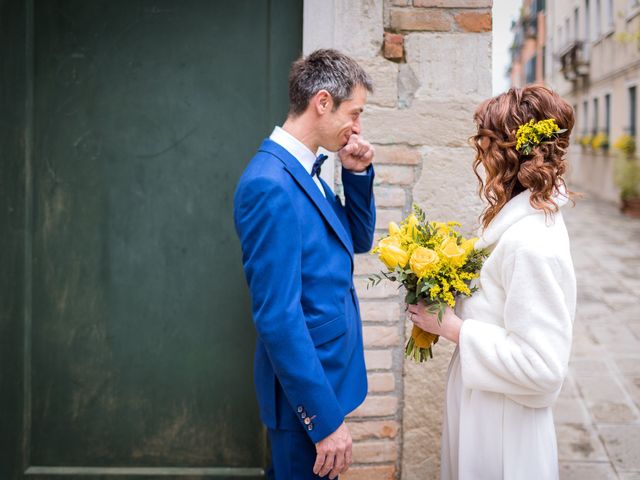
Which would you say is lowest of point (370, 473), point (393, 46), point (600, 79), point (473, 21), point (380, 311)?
point (370, 473)

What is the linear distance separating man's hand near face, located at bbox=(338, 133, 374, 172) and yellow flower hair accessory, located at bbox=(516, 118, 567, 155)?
1.76ft

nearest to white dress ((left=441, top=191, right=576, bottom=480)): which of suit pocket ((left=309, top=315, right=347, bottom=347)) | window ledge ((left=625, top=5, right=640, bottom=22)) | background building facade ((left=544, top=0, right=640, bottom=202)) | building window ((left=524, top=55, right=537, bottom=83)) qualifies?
suit pocket ((left=309, top=315, right=347, bottom=347))

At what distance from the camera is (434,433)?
2963 millimetres

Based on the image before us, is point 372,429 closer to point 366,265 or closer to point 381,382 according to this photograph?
point 381,382

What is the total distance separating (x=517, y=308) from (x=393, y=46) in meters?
1.45

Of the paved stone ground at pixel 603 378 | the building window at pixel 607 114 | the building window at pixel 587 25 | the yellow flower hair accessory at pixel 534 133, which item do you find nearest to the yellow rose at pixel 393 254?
the yellow flower hair accessory at pixel 534 133

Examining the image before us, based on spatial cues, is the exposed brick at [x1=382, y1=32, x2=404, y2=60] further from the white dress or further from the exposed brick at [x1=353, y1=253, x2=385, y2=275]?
the white dress

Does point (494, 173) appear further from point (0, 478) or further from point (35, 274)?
point (0, 478)

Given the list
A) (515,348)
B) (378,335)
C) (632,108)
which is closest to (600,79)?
(632,108)

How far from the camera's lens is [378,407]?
295 cm

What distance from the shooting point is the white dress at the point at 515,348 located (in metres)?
1.80

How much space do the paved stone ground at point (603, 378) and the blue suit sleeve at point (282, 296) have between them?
8.21 ft

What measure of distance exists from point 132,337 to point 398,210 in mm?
1326

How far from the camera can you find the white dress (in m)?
1.80
